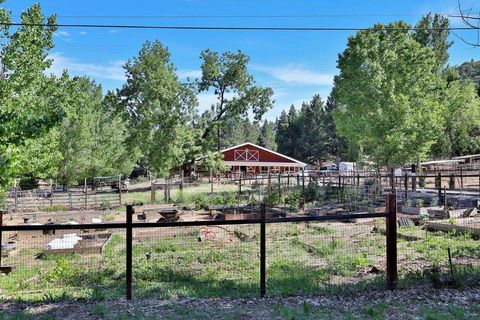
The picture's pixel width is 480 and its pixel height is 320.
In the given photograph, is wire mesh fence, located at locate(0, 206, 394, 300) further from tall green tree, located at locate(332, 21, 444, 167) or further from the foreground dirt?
tall green tree, located at locate(332, 21, 444, 167)

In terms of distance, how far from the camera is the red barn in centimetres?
5803

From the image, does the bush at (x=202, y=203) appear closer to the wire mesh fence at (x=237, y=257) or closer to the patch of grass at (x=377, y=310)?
the wire mesh fence at (x=237, y=257)

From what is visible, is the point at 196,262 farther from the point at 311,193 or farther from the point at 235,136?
the point at 235,136

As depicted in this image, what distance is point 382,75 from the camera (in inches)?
1004

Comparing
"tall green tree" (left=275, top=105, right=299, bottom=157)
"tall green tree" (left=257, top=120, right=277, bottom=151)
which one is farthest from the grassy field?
"tall green tree" (left=257, top=120, right=277, bottom=151)

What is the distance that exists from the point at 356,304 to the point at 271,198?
18120mm

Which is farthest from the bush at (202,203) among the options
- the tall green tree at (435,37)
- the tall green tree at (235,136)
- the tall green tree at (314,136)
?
the tall green tree at (235,136)

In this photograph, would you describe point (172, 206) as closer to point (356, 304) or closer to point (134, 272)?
point (134, 272)

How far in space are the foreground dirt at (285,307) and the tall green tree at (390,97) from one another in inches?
798

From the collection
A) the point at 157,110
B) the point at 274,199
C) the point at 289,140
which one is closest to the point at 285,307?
the point at 274,199

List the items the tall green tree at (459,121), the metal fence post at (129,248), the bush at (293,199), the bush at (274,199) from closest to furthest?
1. the metal fence post at (129,248)
2. the bush at (293,199)
3. the bush at (274,199)
4. the tall green tree at (459,121)

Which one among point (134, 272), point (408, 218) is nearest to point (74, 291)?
point (134, 272)

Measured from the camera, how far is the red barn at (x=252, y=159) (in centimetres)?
5803

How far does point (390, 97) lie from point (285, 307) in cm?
2210
